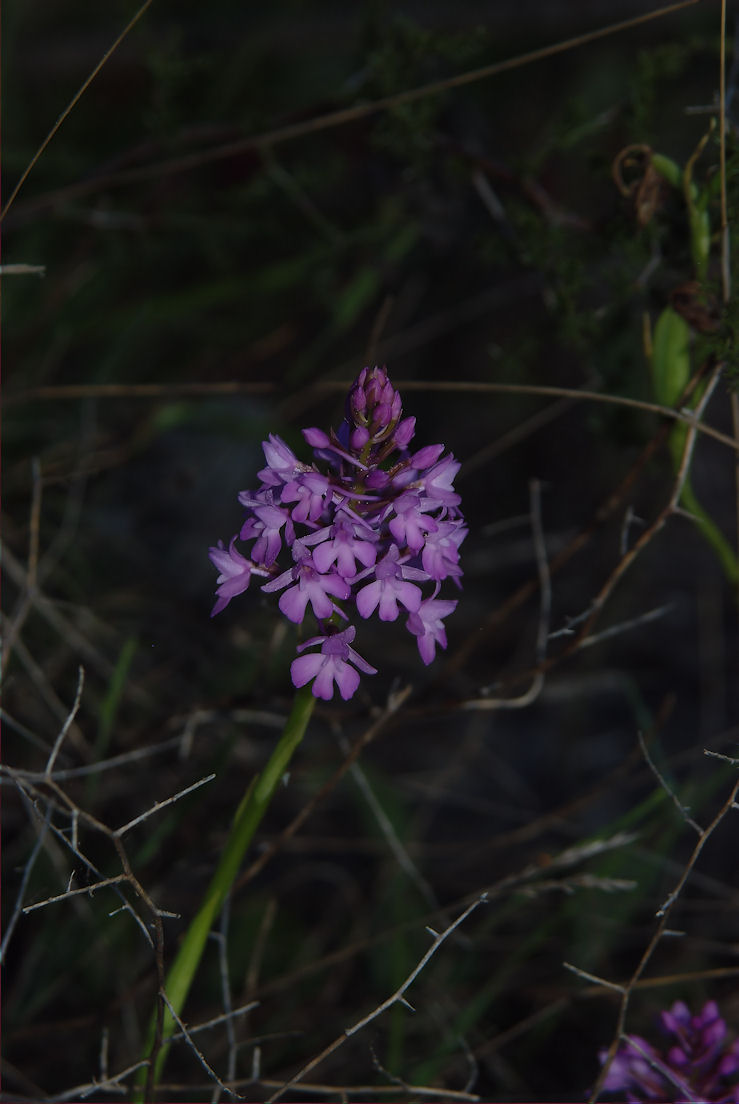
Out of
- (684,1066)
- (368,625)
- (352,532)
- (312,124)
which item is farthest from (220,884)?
(312,124)

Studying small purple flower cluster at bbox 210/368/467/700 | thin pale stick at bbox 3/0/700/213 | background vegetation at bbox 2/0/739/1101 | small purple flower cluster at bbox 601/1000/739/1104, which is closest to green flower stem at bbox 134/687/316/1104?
background vegetation at bbox 2/0/739/1101

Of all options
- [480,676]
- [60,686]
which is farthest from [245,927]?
[480,676]

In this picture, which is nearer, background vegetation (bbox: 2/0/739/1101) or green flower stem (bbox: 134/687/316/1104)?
green flower stem (bbox: 134/687/316/1104)

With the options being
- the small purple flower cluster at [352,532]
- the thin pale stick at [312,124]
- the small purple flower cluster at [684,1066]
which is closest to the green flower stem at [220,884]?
the small purple flower cluster at [352,532]

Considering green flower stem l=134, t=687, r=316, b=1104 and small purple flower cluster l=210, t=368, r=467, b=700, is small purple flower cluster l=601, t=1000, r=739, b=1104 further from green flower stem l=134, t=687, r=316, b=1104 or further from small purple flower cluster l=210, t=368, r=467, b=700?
small purple flower cluster l=210, t=368, r=467, b=700

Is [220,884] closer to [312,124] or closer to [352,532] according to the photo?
[352,532]
